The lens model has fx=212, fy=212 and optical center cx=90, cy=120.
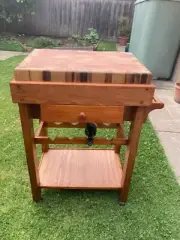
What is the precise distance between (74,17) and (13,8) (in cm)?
207

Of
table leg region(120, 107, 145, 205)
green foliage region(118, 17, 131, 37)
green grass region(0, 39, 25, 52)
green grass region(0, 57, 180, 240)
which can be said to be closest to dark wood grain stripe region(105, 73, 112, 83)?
table leg region(120, 107, 145, 205)

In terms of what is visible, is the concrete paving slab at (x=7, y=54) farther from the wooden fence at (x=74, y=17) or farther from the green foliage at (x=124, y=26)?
the green foliage at (x=124, y=26)

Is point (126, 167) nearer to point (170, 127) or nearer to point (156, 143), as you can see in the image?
point (156, 143)

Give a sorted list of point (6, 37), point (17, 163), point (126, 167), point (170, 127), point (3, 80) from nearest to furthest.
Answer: point (126, 167)
point (17, 163)
point (170, 127)
point (3, 80)
point (6, 37)

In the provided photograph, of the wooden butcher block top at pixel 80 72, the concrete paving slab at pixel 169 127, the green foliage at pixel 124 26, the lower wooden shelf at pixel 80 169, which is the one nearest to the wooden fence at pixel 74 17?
the green foliage at pixel 124 26

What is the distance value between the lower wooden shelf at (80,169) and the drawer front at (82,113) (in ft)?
1.96

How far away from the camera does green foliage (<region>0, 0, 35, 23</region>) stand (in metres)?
6.76

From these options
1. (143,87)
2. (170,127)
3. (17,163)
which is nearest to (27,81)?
(143,87)

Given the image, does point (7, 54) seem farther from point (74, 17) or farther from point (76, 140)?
point (76, 140)

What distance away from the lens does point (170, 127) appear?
2.47 meters

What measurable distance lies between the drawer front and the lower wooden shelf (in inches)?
23.5

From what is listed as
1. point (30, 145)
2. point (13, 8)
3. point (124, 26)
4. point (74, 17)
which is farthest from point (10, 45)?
point (30, 145)

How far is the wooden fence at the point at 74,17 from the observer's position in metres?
7.51

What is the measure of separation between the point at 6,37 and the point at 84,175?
280 inches
